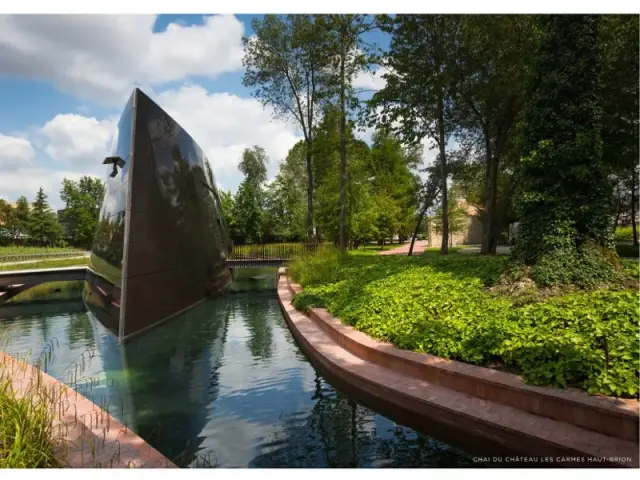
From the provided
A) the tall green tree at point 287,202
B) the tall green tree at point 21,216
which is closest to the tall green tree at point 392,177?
the tall green tree at point 287,202

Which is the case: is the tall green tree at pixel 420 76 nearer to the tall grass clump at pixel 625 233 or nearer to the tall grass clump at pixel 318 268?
the tall grass clump at pixel 318 268

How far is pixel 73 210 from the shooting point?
4538 centimetres

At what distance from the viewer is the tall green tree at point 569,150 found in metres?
6.45

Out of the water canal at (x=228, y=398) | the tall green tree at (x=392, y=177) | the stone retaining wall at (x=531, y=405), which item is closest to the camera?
the stone retaining wall at (x=531, y=405)

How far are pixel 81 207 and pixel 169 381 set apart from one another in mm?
44830

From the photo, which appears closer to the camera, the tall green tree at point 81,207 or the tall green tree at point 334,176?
the tall green tree at point 334,176

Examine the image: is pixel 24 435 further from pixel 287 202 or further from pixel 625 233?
pixel 625 233

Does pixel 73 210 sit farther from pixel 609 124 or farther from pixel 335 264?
pixel 609 124

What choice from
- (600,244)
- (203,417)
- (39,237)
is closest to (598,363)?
(600,244)

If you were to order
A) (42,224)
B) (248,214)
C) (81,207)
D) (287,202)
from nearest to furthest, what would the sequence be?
(248,214) → (287,202) → (42,224) → (81,207)

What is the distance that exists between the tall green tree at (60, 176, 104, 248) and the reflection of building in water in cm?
3690

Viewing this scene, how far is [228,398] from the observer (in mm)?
5457

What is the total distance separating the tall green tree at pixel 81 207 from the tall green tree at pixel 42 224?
6.93ft

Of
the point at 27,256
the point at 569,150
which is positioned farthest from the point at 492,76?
the point at 27,256
